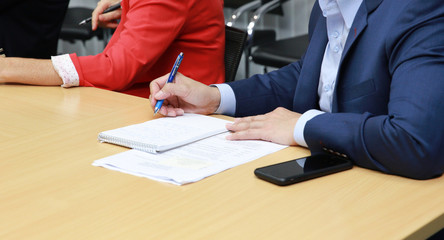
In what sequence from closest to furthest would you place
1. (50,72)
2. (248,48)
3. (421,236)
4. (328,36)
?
(421,236), (328,36), (50,72), (248,48)

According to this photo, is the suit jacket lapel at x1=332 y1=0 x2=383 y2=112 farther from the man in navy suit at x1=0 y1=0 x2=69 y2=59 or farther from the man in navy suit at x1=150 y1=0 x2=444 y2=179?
the man in navy suit at x1=0 y1=0 x2=69 y2=59

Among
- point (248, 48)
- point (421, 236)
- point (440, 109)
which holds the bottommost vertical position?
point (248, 48)

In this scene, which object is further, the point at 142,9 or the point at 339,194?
the point at 142,9

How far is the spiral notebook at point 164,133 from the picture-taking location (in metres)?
1.25

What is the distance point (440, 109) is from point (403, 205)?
0.23 m

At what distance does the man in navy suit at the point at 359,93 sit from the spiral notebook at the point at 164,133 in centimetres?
6

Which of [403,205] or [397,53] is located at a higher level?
[397,53]

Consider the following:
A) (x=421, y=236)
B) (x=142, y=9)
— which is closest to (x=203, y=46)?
(x=142, y=9)

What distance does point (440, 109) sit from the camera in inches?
44.1

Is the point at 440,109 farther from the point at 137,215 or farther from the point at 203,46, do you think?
the point at 203,46

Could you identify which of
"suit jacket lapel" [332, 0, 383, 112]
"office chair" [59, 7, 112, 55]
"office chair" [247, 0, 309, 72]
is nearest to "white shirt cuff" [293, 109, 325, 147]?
"suit jacket lapel" [332, 0, 383, 112]

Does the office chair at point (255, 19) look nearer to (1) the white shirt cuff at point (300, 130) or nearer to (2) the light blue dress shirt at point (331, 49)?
(2) the light blue dress shirt at point (331, 49)

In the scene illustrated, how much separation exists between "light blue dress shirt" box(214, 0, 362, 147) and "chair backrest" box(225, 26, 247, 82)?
17.4 inches

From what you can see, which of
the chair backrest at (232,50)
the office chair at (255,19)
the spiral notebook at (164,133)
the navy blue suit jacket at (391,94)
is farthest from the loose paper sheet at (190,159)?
the office chair at (255,19)
